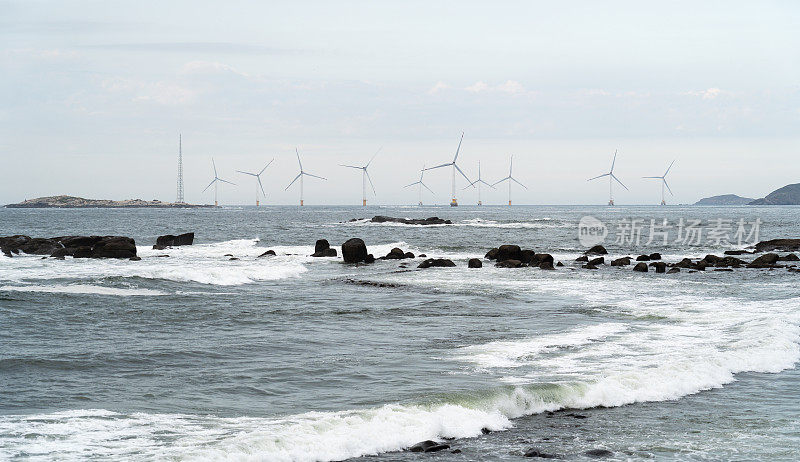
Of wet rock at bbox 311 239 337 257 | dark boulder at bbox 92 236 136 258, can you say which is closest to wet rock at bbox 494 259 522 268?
wet rock at bbox 311 239 337 257

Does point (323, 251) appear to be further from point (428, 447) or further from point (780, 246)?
point (428, 447)

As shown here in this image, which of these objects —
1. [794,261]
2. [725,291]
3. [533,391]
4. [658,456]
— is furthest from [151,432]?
[794,261]

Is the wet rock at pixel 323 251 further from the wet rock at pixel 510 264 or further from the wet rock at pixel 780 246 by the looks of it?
the wet rock at pixel 780 246

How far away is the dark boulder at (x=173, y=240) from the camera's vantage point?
48875mm

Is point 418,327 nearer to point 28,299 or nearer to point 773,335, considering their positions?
point 773,335

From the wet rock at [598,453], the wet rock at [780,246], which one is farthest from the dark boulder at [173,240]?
the wet rock at [598,453]

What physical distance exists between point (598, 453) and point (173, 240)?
46804mm

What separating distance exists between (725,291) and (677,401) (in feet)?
57.7

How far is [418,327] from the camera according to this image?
1748cm

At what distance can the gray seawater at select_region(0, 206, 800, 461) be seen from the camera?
8625mm

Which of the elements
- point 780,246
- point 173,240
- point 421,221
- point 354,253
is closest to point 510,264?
point 354,253

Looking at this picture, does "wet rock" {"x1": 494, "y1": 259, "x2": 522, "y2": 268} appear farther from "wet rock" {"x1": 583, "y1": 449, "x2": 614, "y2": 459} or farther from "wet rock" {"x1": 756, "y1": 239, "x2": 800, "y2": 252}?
"wet rock" {"x1": 583, "y1": 449, "x2": 614, "y2": 459}

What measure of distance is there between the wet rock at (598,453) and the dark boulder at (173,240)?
4419 centimetres

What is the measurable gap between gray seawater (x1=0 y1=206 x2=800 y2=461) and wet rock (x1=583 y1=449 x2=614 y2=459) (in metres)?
0.09
